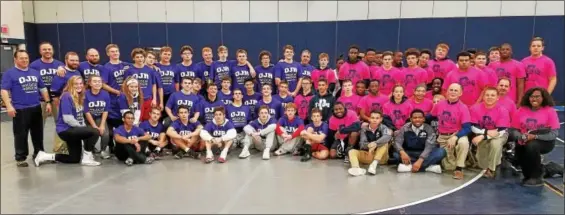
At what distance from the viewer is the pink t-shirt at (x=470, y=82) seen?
20.8 feet

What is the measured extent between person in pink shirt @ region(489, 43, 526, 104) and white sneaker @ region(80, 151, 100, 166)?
21.6ft

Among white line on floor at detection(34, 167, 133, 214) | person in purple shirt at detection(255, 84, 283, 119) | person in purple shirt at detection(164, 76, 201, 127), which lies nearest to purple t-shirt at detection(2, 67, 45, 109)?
white line on floor at detection(34, 167, 133, 214)

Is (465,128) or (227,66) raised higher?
(227,66)

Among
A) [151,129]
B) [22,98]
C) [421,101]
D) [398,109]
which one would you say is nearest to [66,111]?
[22,98]

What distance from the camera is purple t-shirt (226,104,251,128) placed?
7266 millimetres

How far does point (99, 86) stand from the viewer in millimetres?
6430

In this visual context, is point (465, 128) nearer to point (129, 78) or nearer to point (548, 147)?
point (548, 147)

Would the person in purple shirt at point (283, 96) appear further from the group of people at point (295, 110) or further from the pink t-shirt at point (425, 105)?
the pink t-shirt at point (425, 105)

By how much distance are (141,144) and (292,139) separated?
2.47m

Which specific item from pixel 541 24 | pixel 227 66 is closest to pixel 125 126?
pixel 227 66

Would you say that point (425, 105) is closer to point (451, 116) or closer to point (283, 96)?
point (451, 116)

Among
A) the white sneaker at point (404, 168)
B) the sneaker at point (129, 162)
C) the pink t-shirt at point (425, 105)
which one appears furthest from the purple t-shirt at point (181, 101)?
the pink t-shirt at point (425, 105)

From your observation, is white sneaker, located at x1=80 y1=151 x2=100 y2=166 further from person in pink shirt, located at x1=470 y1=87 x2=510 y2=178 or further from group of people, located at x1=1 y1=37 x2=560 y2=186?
person in pink shirt, located at x1=470 y1=87 x2=510 y2=178

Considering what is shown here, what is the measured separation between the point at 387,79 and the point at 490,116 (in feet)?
6.60
